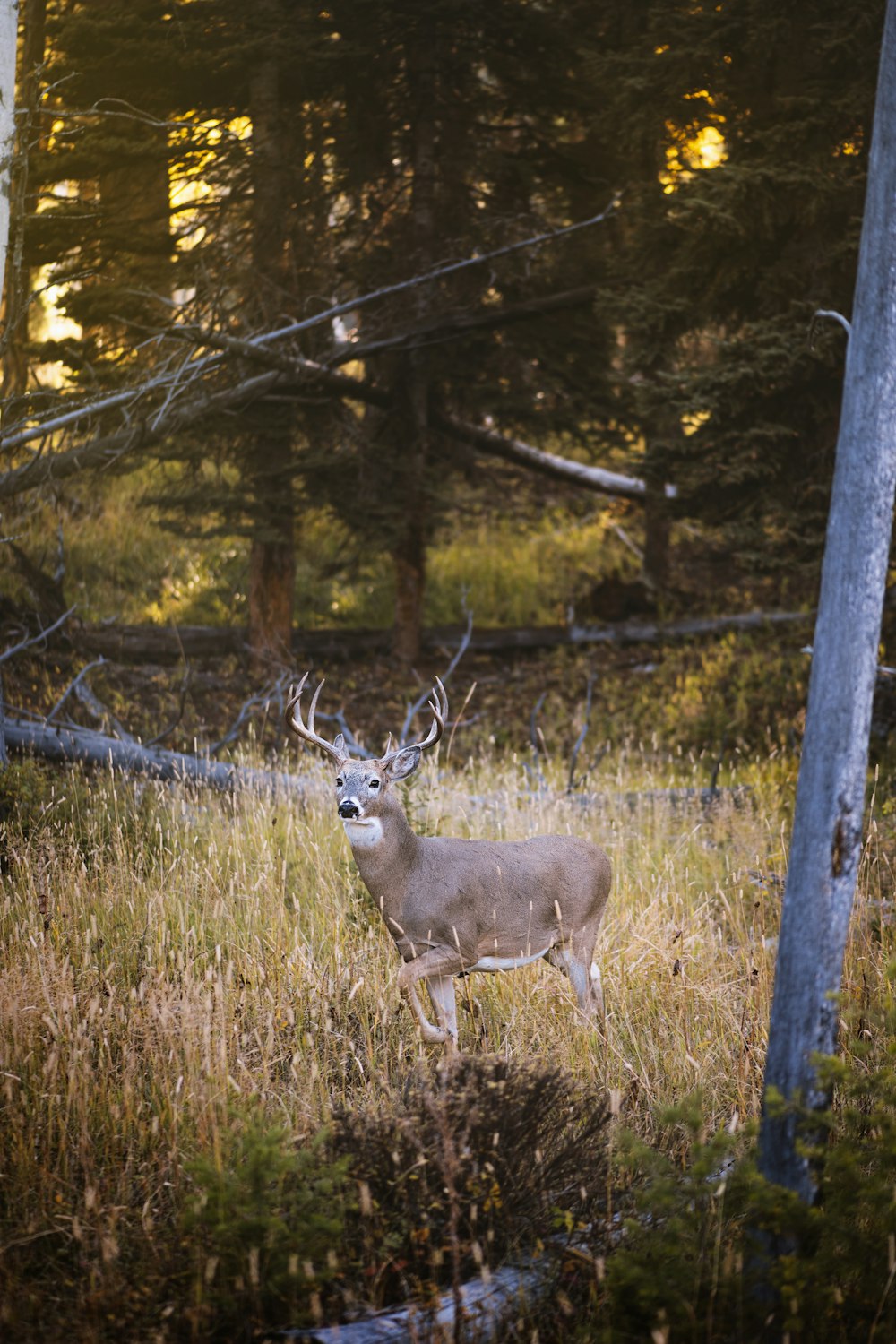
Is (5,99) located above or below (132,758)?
above

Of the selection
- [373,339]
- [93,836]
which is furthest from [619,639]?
[93,836]

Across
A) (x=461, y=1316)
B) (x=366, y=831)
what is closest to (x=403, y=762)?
(x=366, y=831)

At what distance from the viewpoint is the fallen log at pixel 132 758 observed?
8.81m

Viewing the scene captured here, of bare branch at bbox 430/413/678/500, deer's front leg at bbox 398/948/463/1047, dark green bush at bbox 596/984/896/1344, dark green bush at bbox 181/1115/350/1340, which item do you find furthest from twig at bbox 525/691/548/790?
dark green bush at bbox 181/1115/350/1340

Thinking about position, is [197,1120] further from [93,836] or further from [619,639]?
[619,639]

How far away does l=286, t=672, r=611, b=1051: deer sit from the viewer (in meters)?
5.08

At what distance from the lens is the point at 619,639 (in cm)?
1502

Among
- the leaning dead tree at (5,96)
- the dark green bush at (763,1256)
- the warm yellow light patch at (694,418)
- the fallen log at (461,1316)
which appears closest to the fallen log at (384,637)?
the warm yellow light patch at (694,418)

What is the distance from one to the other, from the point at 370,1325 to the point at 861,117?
36.2 ft

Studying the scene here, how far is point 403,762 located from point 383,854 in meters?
0.45

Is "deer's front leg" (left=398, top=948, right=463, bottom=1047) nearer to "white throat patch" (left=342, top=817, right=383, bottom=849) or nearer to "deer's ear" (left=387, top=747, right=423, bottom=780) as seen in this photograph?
"white throat patch" (left=342, top=817, right=383, bottom=849)

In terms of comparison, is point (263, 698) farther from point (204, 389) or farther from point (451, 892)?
point (451, 892)

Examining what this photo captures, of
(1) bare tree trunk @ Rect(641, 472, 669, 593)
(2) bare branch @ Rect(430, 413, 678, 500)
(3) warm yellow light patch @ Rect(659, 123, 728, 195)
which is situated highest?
(3) warm yellow light patch @ Rect(659, 123, 728, 195)

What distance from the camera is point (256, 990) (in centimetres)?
538
